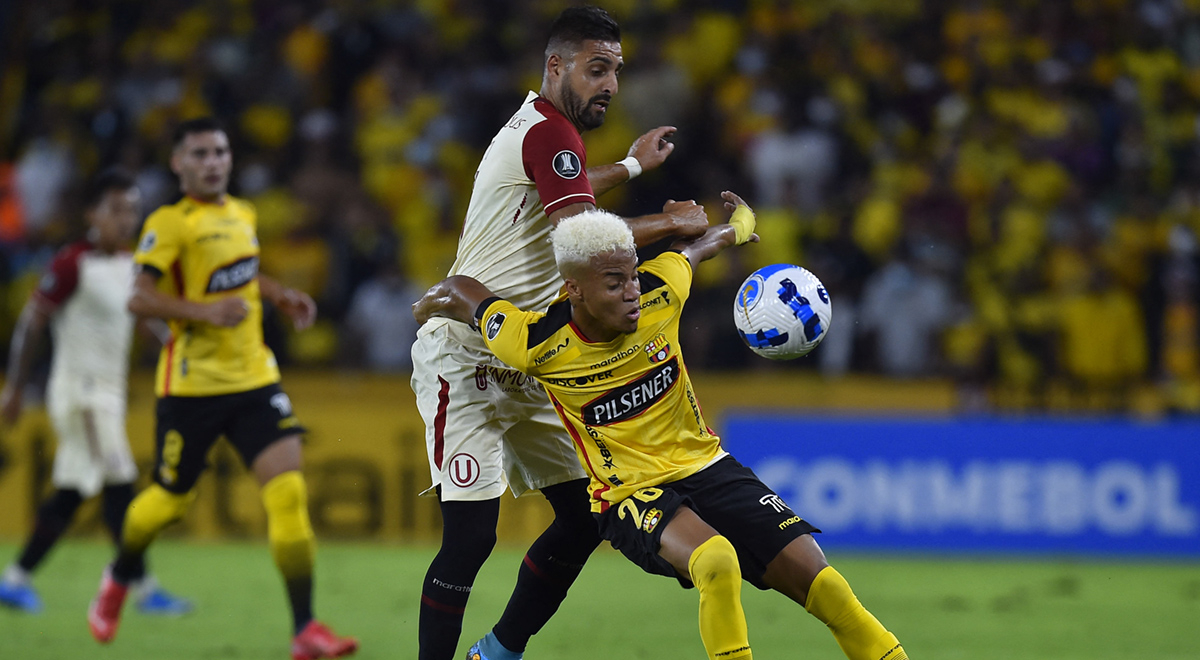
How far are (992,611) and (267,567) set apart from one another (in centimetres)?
521

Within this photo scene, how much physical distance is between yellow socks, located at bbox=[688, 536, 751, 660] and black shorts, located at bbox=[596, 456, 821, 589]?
0.14m

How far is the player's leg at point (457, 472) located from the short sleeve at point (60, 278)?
449cm

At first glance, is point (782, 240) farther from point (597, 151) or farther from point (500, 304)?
point (500, 304)

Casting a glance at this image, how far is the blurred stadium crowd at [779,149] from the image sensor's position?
38.1ft

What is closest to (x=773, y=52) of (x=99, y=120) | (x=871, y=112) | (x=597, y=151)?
(x=871, y=112)

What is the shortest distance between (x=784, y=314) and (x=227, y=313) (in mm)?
2960

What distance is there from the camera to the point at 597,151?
45.4 feet

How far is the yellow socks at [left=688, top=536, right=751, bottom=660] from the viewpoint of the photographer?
14.7 ft

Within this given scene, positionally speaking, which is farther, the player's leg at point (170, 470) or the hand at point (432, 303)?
the player's leg at point (170, 470)

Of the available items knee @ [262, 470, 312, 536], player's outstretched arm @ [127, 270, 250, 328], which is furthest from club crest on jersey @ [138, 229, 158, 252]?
knee @ [262, 470, 312, 536]

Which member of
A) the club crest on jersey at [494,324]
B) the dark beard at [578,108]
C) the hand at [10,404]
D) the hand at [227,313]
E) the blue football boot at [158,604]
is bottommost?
the blue football boot at [158,604]

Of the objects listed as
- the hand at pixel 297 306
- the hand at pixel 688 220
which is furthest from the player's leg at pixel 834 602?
the hand at pixel 297 306

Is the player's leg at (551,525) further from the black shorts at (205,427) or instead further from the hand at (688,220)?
the black shorts at (205,427)

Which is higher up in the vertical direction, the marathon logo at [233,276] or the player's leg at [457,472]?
the marathon logo at [233,276]
